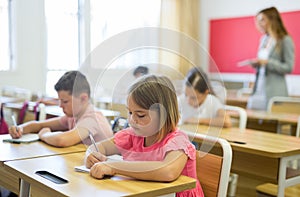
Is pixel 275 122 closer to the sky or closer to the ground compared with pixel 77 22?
closer to the ground

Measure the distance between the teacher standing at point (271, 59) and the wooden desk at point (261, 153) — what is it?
1309 millimetres

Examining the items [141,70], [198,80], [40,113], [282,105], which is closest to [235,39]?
[282,105]

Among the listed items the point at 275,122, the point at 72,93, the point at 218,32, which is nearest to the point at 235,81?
the point at 218,32

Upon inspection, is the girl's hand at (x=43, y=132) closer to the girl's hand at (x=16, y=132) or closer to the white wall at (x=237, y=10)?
the girl's hand at (x=16, y=132)

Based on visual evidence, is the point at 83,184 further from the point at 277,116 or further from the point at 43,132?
the point at 277,116

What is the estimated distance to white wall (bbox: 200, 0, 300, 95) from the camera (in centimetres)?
553

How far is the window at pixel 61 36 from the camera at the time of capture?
536 centimetres

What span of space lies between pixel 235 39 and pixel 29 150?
4.96m

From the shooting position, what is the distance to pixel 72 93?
193 cm

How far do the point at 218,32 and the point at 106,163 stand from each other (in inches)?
216

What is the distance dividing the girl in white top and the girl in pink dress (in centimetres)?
44

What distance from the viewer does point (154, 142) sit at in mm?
1485

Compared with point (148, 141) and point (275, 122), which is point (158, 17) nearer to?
point (275, 122)

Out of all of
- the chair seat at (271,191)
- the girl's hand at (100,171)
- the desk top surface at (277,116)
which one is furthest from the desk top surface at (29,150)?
the desk top surface at (277,116)
